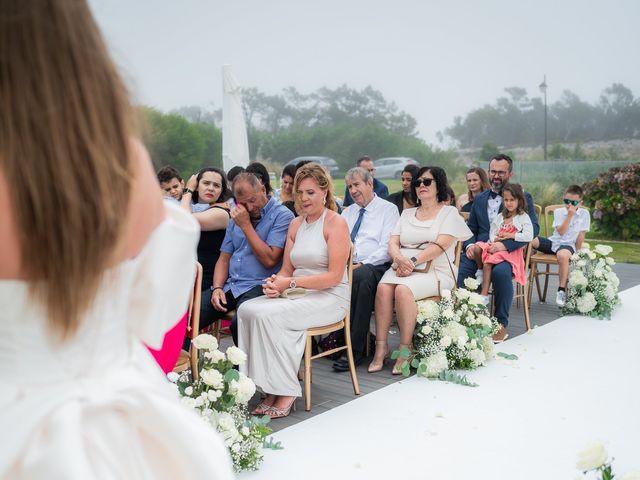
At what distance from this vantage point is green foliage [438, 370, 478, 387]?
14.2 ft

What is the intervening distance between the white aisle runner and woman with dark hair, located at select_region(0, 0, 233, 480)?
202cm

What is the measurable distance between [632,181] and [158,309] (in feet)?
40.0

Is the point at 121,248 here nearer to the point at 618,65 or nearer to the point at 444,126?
the point at 618,65

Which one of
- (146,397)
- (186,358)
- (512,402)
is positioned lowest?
(512,402)

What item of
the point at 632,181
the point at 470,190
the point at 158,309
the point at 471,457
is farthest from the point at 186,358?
the point at 632,181

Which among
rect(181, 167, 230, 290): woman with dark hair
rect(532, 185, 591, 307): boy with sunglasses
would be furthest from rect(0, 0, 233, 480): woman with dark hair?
rect(532, 185, 591, 307): boy with sunglasses

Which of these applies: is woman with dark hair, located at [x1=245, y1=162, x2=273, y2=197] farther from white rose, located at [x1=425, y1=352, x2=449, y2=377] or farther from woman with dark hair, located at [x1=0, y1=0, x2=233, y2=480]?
woman with dark hair, located at [x1=0, y1=0, x2=233, y2=480]

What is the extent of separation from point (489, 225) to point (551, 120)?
1813 centimetres

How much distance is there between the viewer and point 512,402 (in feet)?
13.1

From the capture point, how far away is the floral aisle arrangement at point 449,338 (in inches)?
175

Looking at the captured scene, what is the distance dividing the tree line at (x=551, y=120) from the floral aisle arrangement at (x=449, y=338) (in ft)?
56.2

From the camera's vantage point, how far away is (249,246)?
14.2ft

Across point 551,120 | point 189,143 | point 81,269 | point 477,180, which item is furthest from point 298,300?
point 551,120

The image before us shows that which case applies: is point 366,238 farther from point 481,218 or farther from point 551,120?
point 551,120
